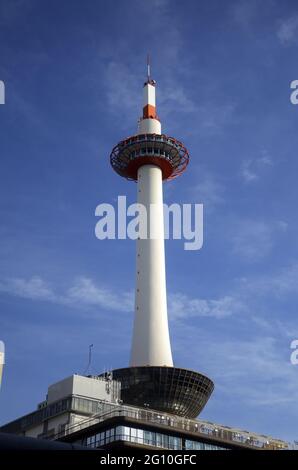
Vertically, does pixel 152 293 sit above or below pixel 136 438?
above

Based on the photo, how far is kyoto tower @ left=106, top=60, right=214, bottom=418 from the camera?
4220 inches

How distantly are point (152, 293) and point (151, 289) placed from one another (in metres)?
0.83

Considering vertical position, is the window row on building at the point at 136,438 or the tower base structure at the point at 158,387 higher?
the tower base structure at the point at 158,387

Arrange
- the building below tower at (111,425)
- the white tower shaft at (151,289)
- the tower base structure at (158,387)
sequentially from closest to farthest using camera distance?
the building below tower at (111,425) < the tower base structure at (158,387) < the white tower shaft at (151,289)

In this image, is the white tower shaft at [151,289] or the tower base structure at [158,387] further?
the white tower shaft at [151,289]

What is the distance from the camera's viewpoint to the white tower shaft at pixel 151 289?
382 feet

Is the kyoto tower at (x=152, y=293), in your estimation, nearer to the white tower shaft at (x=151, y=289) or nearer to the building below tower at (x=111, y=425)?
the white tower shaft at (x=151, y=289)

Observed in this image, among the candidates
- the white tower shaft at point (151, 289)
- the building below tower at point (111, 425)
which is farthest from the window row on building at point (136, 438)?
the white tower shaft at point (151, 289)

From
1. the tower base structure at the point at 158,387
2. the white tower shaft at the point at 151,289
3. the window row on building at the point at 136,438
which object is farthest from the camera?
the white tower shaft at the point at 151,289

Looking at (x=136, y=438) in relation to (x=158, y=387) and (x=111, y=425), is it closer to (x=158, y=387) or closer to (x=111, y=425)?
(x=111, y=425)

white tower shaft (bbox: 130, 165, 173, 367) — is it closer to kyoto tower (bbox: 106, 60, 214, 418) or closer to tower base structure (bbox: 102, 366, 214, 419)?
kyoto tower (bbox: 106, 60, 214, 418)

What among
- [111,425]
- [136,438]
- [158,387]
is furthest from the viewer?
[158,387]

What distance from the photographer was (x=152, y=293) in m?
124

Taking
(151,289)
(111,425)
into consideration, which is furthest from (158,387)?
(151,289)
